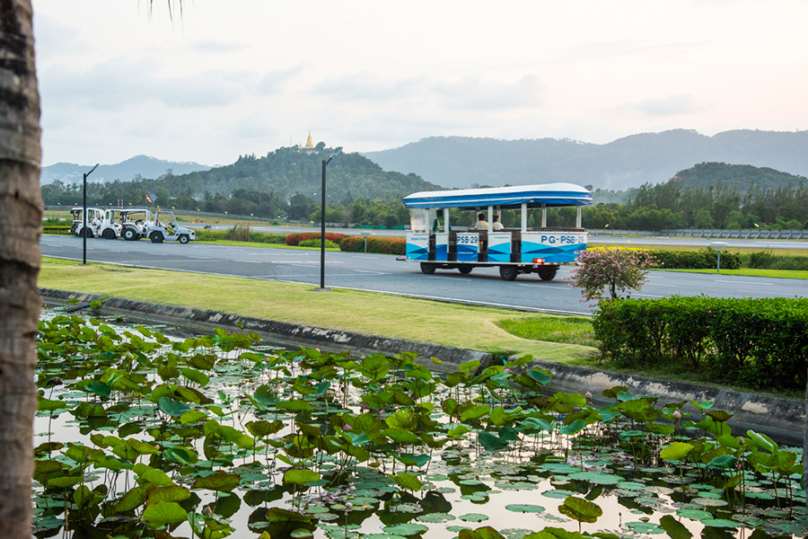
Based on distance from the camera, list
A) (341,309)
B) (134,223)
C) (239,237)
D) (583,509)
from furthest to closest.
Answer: (239,237), (134,223), (341,309), (583,509)

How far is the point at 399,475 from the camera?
3.47 m

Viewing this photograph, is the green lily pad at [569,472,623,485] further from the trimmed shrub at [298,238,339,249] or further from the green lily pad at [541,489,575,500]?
the trimmed shrub at [298,238,339,249]

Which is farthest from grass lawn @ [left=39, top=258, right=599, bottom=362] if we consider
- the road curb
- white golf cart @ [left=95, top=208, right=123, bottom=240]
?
white golf cart @ [left=95, top=208, right=123, bottom=240]

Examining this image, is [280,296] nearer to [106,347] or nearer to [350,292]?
[350,292]

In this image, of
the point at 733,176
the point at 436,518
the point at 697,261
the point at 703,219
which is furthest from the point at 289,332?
the point at 733,176

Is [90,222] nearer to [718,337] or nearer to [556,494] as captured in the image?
[718,337]

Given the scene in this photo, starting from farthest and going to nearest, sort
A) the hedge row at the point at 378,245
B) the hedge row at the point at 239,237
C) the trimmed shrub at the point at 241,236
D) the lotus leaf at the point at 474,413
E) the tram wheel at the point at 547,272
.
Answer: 1. the hedge row at the point at 239,237
2. the trimmed shrub at the point at 241,236
3. the hedge row at the point at 378,245
4. the tram wheel at the point at 547,272
5. the lotus leaf at the point at 474,413

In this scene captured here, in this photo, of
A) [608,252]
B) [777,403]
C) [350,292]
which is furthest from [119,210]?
[777,403]

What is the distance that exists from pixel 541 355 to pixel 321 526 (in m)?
4.72

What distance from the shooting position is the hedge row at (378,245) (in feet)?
114

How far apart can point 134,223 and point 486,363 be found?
4116 cm

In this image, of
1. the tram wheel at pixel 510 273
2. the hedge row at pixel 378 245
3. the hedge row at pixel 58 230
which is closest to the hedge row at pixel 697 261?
the tram wheel at pixel 510 273

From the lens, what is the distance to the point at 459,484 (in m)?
4.28

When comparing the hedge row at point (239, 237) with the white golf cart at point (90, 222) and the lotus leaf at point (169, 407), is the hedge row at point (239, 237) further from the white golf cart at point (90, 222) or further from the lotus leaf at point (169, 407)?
the lotus leaf at point (169, 407)
